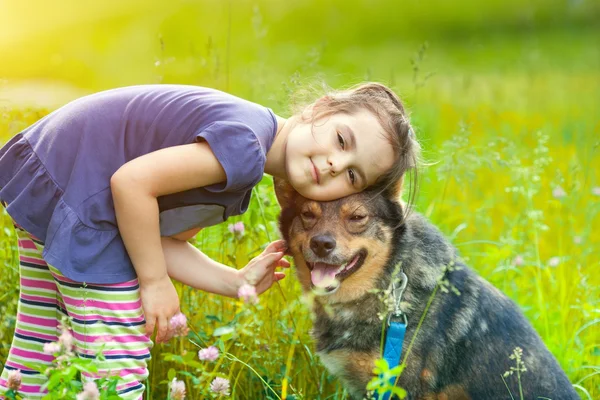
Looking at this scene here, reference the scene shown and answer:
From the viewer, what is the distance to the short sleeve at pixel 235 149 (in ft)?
8.56

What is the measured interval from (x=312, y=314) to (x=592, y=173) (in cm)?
415

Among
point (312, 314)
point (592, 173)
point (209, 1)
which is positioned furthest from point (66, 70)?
point (312, 314)

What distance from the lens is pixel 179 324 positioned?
269 cm

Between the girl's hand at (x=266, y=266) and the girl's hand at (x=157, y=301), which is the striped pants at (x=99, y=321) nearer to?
the girl's hand at (x=157, y=301)

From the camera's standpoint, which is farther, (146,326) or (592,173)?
(592,173)

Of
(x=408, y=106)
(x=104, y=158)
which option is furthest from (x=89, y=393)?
(x=408, y=106)

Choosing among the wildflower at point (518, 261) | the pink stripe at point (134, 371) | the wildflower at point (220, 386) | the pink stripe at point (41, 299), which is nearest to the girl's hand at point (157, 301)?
the pink stripe at point (134, 371)

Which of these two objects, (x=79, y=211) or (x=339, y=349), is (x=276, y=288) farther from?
(x=79, y=211)

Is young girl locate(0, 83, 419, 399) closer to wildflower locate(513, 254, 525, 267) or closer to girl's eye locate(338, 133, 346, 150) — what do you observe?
girl's eye locate(338, 133, 346, 150)

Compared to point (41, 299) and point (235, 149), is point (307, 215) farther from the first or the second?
point (41, 299)

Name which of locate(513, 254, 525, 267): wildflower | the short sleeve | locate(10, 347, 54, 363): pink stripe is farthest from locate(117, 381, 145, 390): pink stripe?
locate(513, 254, 525, 267): wildflower

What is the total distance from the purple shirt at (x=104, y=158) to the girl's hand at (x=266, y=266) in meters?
0.35

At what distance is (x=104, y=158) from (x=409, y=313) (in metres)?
1.36

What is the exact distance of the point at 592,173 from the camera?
660cm
